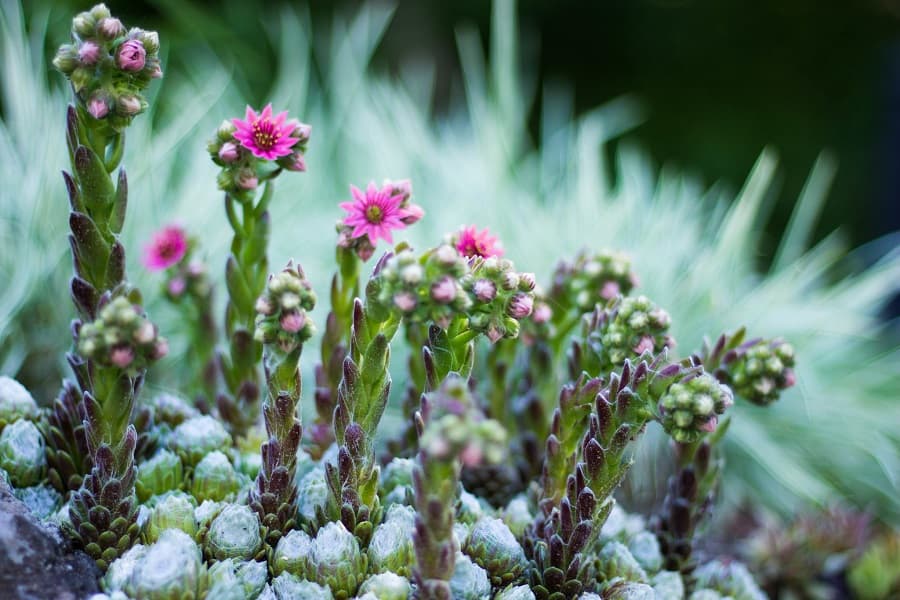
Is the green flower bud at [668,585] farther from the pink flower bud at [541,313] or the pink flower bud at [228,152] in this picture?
the pink flower bud at [228,152]

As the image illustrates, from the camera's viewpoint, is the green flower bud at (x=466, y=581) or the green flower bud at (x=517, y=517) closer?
the green flower bud at (x=466, y=581)

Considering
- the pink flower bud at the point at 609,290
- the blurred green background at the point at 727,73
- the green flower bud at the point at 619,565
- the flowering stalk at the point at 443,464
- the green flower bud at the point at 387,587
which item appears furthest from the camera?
the blurred green background at the point at 727,73

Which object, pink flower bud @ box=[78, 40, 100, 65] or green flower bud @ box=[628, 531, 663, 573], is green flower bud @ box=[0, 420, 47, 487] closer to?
pink flower bud @ box=[78, 40, 100, 65]

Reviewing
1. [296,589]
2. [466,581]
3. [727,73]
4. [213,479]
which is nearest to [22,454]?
[213,479]

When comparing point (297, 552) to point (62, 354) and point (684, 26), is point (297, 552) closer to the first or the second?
point (62, 354)

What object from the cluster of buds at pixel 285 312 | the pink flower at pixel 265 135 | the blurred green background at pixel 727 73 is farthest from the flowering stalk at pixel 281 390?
the blurred green background at pixel 727 73

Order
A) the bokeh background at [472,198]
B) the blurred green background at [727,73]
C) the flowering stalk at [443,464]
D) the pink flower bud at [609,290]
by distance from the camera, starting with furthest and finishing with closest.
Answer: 1. the blurred green background at [727,73]
2. the bokeh background at [472,198]
3. the pink flower bud at [609,290]
4. the flowering stalk at [443,464]
